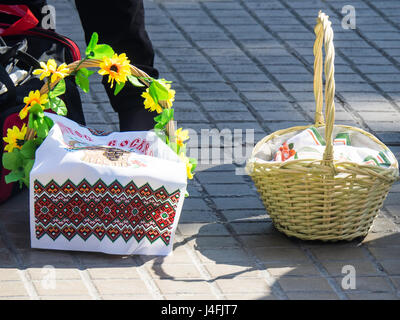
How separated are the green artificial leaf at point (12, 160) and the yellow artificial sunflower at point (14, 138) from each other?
0.03 meters

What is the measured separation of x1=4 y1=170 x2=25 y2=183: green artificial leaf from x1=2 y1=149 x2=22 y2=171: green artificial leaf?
0.05 feet

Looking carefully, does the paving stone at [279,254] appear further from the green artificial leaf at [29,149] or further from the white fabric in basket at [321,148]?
the green artificial leaf at [29,149]

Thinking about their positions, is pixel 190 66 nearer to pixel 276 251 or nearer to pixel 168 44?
pixel 168 44

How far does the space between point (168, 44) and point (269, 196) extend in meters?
2.45

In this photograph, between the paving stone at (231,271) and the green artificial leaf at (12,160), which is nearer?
the paving stone at (231,271)

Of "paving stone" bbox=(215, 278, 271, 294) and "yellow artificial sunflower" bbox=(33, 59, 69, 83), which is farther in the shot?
"yellow artificial sunflower" bbox=(33, 59, 69, 83)

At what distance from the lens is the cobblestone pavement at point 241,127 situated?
2.67 m

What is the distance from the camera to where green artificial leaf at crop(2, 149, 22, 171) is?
9.46 ft

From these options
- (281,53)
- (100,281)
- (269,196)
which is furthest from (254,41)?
(100,281)
